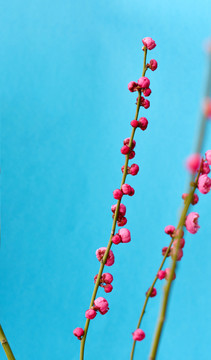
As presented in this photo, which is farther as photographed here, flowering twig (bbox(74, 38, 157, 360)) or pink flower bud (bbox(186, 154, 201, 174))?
flowering twig (bbox(74, 38, 157, 360))

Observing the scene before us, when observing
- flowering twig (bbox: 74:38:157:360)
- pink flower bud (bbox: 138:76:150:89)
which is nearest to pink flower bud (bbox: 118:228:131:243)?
flowering twig (bbox: 74:38:157:360)

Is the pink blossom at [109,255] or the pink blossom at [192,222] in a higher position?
the pink blossom at [192,222]

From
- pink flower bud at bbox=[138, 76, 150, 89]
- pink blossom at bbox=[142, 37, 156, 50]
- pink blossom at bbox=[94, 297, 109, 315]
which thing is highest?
pink blossom at bbox=[142, 37, 156, 50]

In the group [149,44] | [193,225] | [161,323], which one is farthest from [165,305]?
[149,44]

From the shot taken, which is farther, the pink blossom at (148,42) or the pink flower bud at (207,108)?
the pink blossom at (148,42)

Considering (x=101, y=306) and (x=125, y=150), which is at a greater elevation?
(x=125, y=150)

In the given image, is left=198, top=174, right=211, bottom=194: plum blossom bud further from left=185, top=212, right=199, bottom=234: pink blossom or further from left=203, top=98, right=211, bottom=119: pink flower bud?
left=203, top=98, right=211, bottom=119: pink flower bud

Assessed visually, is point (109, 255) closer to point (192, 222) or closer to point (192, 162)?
point (192, 222)

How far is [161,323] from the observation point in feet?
0.56

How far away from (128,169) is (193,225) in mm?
72

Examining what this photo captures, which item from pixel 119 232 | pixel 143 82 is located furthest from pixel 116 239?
pixel 143 82

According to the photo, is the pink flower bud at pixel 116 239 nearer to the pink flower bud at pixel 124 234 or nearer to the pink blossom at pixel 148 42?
the pink flower bud at pixel 124 234

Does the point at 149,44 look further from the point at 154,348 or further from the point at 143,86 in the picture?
the point at 154,348

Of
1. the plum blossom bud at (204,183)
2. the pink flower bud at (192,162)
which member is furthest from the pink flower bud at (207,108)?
the plum blossom bud at (204,183)
